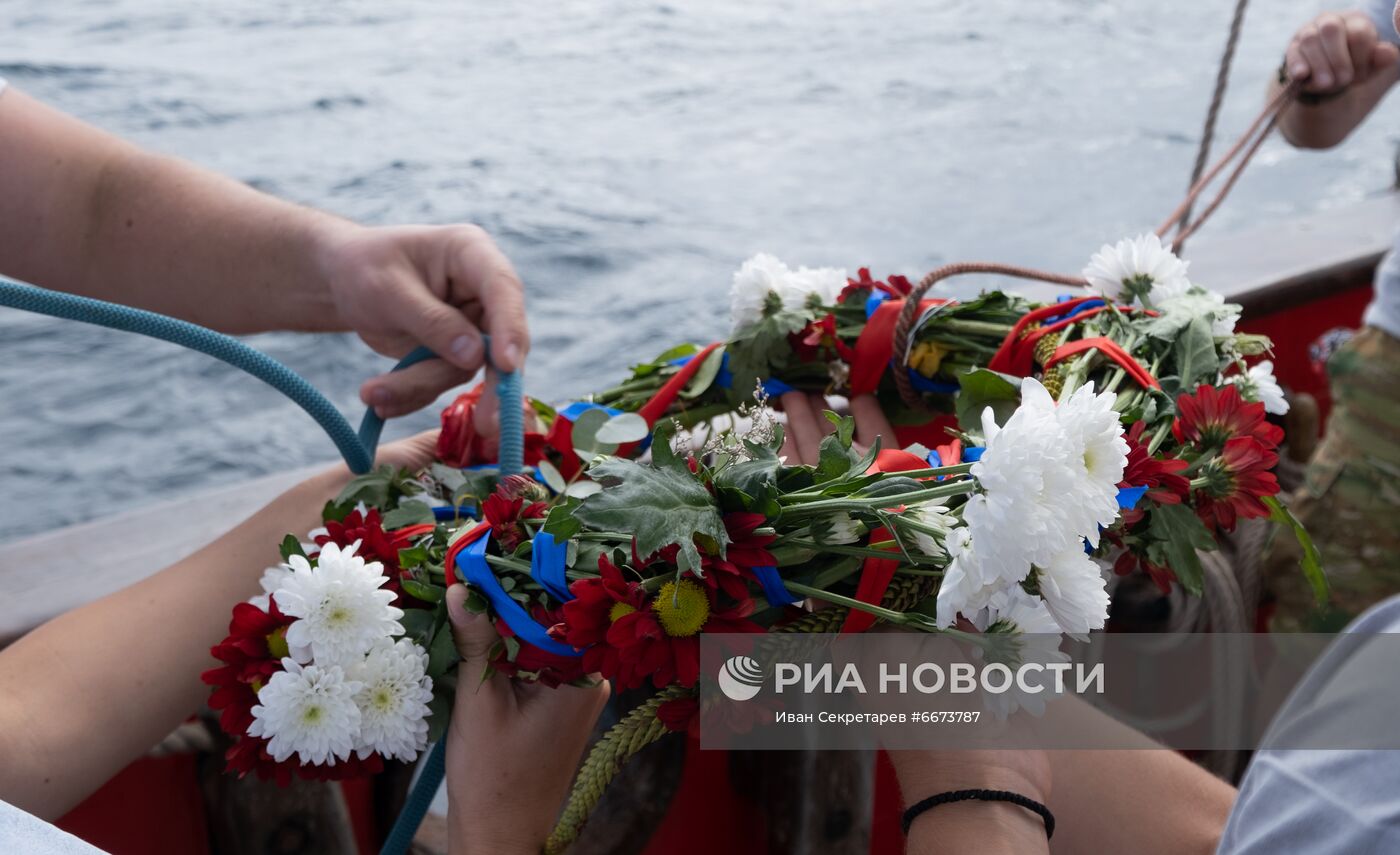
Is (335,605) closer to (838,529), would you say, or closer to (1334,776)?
(838,529)

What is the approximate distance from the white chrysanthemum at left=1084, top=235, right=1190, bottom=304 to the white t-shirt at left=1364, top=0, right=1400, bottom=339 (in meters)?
0.88

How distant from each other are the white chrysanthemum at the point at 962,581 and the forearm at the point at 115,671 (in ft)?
2.01

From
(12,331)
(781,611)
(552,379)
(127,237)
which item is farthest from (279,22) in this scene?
(781,611)

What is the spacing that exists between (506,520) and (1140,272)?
584mm

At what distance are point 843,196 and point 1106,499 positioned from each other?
378 centimetres

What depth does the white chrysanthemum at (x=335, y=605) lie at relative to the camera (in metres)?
0.68

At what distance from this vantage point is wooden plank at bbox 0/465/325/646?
1150 millimetres

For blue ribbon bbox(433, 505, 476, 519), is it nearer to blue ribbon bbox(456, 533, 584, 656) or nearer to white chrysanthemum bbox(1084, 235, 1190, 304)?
blue ribbon bbox(456, 533, 584, 656)

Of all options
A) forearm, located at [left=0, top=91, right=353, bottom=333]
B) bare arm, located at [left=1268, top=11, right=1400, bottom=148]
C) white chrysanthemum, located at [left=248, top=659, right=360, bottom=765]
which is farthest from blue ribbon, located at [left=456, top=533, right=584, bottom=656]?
bare arm, located at [left=1268, top=11, right=1400, bottom=148]

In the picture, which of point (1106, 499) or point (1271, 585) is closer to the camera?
point (1106, 499)

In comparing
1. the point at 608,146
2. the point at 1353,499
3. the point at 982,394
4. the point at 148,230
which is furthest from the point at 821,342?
the point at 608,146

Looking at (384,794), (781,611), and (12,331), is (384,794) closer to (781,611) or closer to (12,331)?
(781,611)


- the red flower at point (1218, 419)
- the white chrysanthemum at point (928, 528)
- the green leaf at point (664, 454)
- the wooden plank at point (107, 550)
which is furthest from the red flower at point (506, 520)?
the wooden plank at point (107, 550)

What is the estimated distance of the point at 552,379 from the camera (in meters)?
2.75
